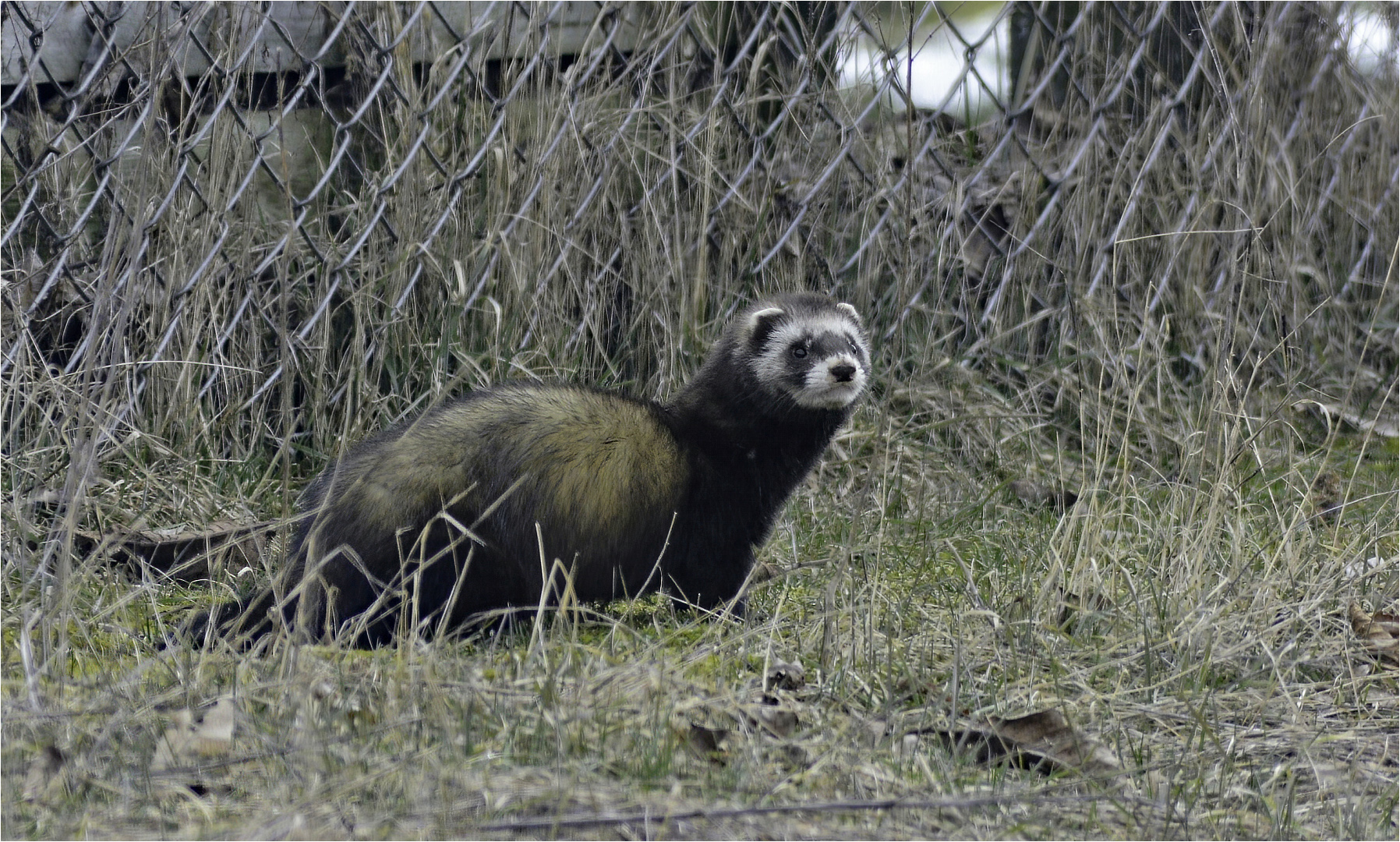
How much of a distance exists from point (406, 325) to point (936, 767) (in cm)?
292

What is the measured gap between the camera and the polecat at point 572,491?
10.2 feet

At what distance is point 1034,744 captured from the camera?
2.45 metres

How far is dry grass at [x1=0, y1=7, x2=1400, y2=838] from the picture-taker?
7.06 ft

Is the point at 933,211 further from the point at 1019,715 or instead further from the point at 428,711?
the point at 428,711

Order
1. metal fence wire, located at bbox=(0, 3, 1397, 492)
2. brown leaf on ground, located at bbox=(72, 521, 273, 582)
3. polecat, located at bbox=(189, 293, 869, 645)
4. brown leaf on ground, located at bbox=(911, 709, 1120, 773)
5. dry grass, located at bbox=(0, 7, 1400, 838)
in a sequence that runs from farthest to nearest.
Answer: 1. metal fence wire, located at bbox=(0, 3, 1397, 492)
2. brown leaf on ground, located at bbox=(72, 521, 273, 582)
3. polecat, located at bbox=(189, 293, 869, 645)
4. brown leaf on ground, located at bbox=(911, 709, 1120, 773)
5. dry grass, located at bbox=(0, 7, 1400, 838)

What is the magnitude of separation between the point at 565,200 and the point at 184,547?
1.91 metres

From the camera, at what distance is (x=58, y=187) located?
4570mm

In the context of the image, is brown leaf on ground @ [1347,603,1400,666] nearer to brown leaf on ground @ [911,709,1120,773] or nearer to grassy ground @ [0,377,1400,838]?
grassy ground @ [0,377,1400,838]

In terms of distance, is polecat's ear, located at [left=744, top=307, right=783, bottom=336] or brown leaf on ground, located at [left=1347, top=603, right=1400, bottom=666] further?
polecat's ear, located at [left=744, top=307, right=783, bottom=336]

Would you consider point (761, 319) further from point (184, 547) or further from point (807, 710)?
point (184, 547)

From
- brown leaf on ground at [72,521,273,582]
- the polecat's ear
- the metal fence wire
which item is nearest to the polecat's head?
the polecat's ear

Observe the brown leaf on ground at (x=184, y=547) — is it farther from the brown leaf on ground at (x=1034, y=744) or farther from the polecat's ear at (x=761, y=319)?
the brown leaf on ground at (x=1034, y=744)

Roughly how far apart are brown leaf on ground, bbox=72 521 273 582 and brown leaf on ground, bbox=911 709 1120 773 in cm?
220

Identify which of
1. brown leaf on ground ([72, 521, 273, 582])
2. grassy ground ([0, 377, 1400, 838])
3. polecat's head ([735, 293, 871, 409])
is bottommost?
brown leaf on ground ([72, 521, 273, 582])
